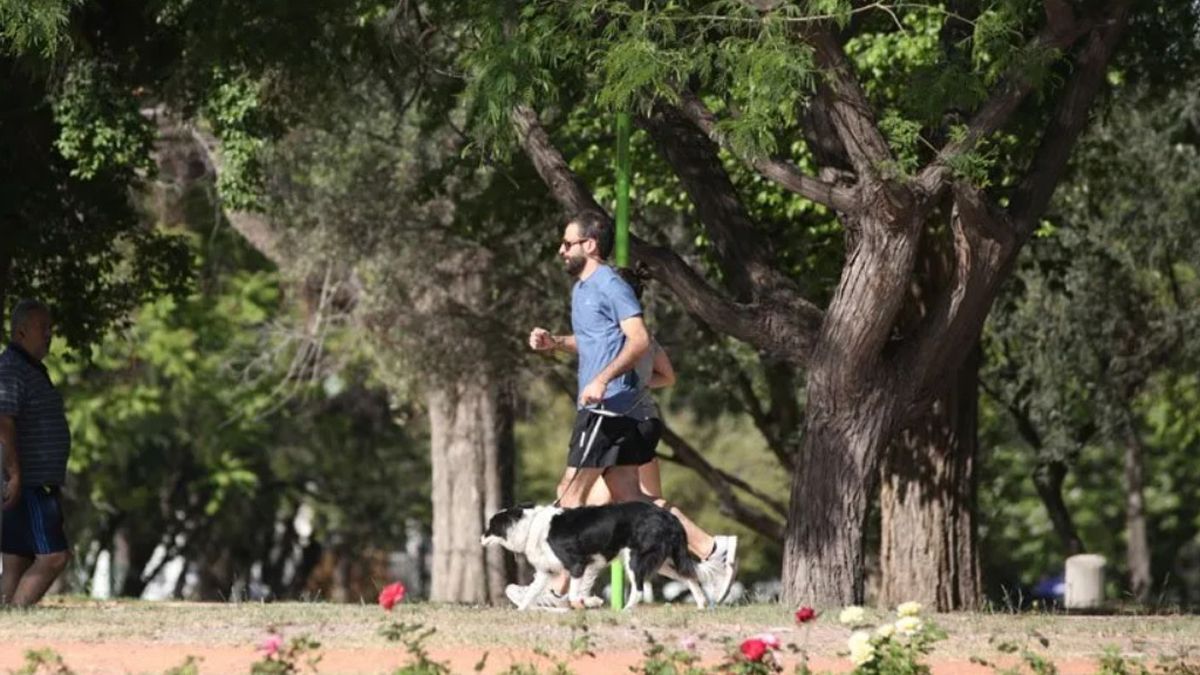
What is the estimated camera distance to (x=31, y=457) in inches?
531

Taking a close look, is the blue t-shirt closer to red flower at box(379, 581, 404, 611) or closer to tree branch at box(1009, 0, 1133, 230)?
red flower at box(379, 581, 404, 611)

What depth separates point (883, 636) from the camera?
29.3 ft

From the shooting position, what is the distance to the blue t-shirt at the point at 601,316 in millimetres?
12070

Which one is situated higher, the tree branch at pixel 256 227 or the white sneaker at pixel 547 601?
the tree branch at pixel 256 227

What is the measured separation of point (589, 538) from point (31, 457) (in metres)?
3.68

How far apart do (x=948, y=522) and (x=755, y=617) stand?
19.5 feet

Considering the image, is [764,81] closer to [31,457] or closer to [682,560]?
[682,560]

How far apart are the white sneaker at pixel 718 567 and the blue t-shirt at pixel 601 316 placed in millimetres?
916

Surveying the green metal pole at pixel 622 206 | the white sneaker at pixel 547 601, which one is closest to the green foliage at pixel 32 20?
the green metal pole at pixel 622 206

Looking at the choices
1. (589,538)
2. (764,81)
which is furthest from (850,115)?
(589,538)

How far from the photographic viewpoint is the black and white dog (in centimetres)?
1170

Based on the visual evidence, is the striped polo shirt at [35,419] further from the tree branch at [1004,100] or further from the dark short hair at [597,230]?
the tree branch at [1004,100]

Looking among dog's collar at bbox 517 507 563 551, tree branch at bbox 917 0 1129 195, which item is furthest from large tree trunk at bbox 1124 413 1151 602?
dog's collar at bbox 517 507 563 551

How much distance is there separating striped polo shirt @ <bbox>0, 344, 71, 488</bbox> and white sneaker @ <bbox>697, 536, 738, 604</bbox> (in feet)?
12.6
